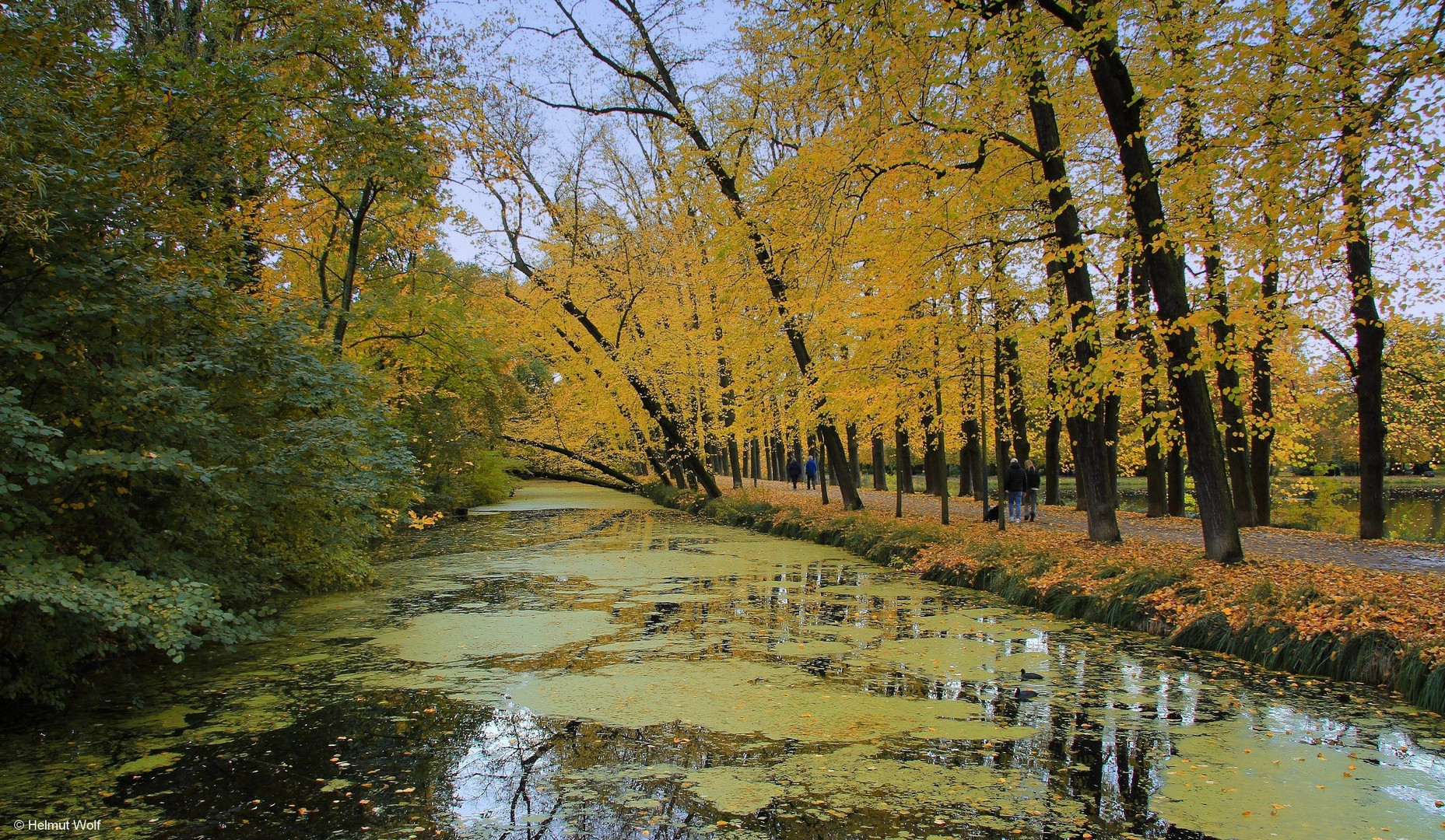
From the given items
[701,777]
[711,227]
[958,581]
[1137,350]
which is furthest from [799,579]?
[711,227]

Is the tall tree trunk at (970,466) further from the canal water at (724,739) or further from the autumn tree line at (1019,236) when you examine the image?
the canal water at (724,739)

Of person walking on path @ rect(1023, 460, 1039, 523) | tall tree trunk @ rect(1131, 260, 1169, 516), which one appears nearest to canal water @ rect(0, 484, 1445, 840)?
tall tree trunk @ rect(1131, 260, 1169, 516)

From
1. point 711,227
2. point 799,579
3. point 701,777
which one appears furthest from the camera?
point 711,227

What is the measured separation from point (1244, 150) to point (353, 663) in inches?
334

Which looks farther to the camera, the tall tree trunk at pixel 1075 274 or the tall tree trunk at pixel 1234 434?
the tall tree trunk at pixel 1234 434

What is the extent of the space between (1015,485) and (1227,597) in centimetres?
843

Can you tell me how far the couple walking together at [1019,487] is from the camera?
50.1ft

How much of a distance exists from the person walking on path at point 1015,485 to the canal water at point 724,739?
292 inches

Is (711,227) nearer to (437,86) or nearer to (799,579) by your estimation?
(437,86)

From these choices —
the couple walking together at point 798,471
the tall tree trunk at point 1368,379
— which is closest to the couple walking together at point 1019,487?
the tall tree trunk at point 1368,379

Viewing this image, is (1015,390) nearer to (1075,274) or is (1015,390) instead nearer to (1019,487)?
(1019,487)

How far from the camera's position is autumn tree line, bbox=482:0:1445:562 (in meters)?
6.80

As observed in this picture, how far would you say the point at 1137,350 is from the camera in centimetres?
811

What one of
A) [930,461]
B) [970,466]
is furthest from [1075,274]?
[930,461]
